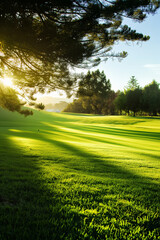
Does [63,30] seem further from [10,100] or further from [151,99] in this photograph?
[151,99]

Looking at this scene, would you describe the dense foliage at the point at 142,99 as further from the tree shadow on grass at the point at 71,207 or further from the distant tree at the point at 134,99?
the tree shadow on grass at the point at 71,207

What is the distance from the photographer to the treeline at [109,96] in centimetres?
790

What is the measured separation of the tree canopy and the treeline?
112cm

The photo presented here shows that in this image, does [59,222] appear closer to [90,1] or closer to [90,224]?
[90,224]

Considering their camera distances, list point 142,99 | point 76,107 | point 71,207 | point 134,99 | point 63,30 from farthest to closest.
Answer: point 76,107 → point 134,99 → point 142,99 → point 63,30 → point 71,207

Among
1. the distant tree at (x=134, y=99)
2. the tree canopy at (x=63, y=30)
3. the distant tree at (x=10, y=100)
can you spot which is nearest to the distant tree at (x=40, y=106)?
the distant tree at (x=10, y=100)

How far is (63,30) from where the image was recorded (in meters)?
5.75

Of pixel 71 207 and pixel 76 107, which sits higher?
pixel 76 107

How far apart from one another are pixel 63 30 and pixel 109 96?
4134 centimetres

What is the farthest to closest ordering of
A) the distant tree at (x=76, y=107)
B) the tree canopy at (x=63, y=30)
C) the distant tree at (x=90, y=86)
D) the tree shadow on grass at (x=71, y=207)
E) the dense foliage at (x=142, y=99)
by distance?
the distant tree at (x=76, y=107) < the dense foliage at (x=142, y=99) < the distant tree at (x=90, y=86) < the tree canopy at (x=63, y=30) < the tree shadow on grass at (x=71, y=207)

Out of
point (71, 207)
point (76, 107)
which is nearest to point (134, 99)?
point (76, 107)

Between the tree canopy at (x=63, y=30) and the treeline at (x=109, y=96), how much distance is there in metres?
1.12

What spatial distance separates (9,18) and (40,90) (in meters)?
4.59

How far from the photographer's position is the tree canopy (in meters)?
4.88
